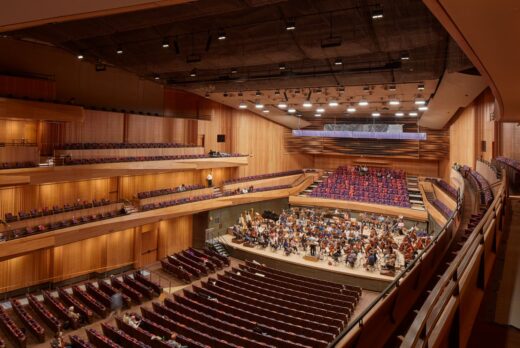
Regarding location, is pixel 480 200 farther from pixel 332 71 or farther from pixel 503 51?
pixel 332 71

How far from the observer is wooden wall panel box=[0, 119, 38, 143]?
37.8ft

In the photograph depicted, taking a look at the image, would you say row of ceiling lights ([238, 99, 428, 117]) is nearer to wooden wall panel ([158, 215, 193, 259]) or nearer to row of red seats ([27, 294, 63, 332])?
wooden wall panel ([158, 215, 193, 259])

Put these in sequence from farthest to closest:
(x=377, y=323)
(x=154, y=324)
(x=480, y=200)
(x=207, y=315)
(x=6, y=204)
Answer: (x=6, y=204)
(x=207, y=315)
(x=154, y=324)
(x=480, y=200)
(x=377, y=323)

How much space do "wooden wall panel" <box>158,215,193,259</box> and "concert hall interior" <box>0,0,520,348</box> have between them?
7 cm

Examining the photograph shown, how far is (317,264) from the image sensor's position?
13430 mm

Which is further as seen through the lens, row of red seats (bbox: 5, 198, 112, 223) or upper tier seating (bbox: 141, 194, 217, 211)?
upper tier seating (bbox: 141, 194, 217, 211)

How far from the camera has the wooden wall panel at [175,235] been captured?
1573 cm

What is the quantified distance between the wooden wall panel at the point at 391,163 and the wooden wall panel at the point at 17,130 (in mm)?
19384

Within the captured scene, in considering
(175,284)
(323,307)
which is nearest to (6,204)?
(175,284)

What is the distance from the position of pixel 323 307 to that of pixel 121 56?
34.5ft

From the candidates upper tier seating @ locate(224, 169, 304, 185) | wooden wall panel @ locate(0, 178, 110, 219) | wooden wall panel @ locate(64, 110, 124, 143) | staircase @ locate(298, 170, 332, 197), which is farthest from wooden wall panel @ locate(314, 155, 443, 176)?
wooden wall panel @ locate(0, 178, 110, 219)

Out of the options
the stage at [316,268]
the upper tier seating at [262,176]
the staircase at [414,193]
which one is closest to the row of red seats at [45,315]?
the stage at [316,268]

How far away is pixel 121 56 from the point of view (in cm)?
1277

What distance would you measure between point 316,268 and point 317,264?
20 cm
